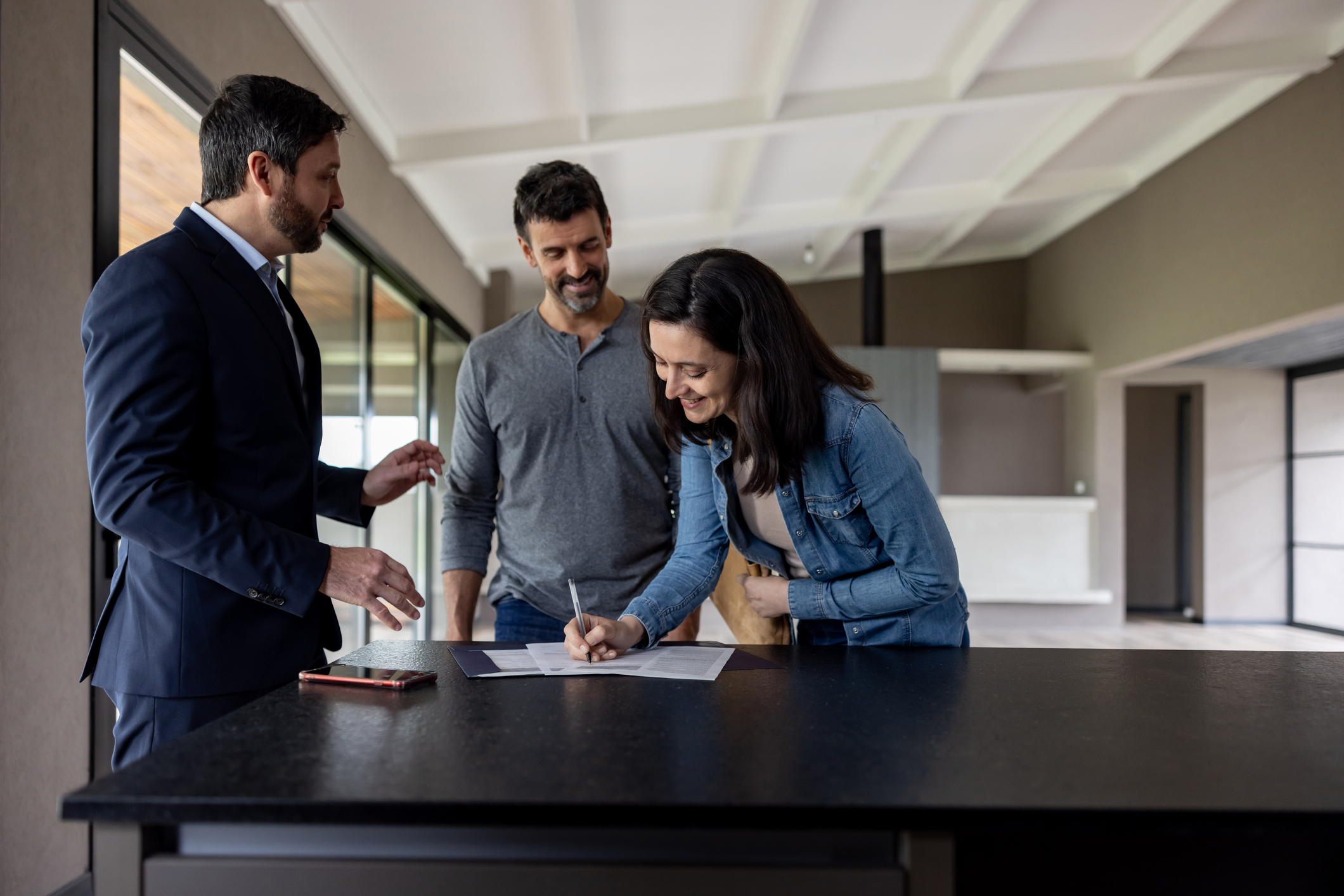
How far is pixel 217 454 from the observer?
1290 mm

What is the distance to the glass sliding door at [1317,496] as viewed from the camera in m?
7.77

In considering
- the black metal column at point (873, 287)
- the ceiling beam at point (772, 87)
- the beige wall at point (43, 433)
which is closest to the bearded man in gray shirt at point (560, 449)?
the beige wall at point (43, 433)

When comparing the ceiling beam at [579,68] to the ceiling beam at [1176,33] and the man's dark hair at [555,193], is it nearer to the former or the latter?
the man's dark hair at [555,193]

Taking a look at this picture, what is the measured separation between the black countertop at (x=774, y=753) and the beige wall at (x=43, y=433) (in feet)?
3.68

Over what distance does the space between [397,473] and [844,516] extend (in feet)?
2.59

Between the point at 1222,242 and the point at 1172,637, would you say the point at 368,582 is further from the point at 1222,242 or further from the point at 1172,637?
the point at 1172,637

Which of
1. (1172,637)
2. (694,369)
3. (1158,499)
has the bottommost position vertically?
(1172,637)

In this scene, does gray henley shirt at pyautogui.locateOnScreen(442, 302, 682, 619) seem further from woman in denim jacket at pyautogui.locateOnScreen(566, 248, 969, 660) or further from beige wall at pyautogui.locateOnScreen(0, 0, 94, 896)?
beige wall at pyautogui.locateOnScreen(0, 0, 94, 896)

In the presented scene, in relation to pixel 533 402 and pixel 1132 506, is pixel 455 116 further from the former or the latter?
pixel 1132 506

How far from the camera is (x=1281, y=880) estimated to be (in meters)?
1.10

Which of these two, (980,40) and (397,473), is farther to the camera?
(980,40)

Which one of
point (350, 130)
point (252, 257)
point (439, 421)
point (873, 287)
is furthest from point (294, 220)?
point (873, 287)

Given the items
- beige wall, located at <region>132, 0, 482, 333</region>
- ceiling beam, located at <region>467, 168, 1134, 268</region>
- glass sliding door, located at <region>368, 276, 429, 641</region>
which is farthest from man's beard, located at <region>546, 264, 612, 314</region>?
ceiling beam, located at <region>467, 168, 1134, 268</region>

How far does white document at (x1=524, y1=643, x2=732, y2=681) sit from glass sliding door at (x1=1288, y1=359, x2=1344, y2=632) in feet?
26.8
